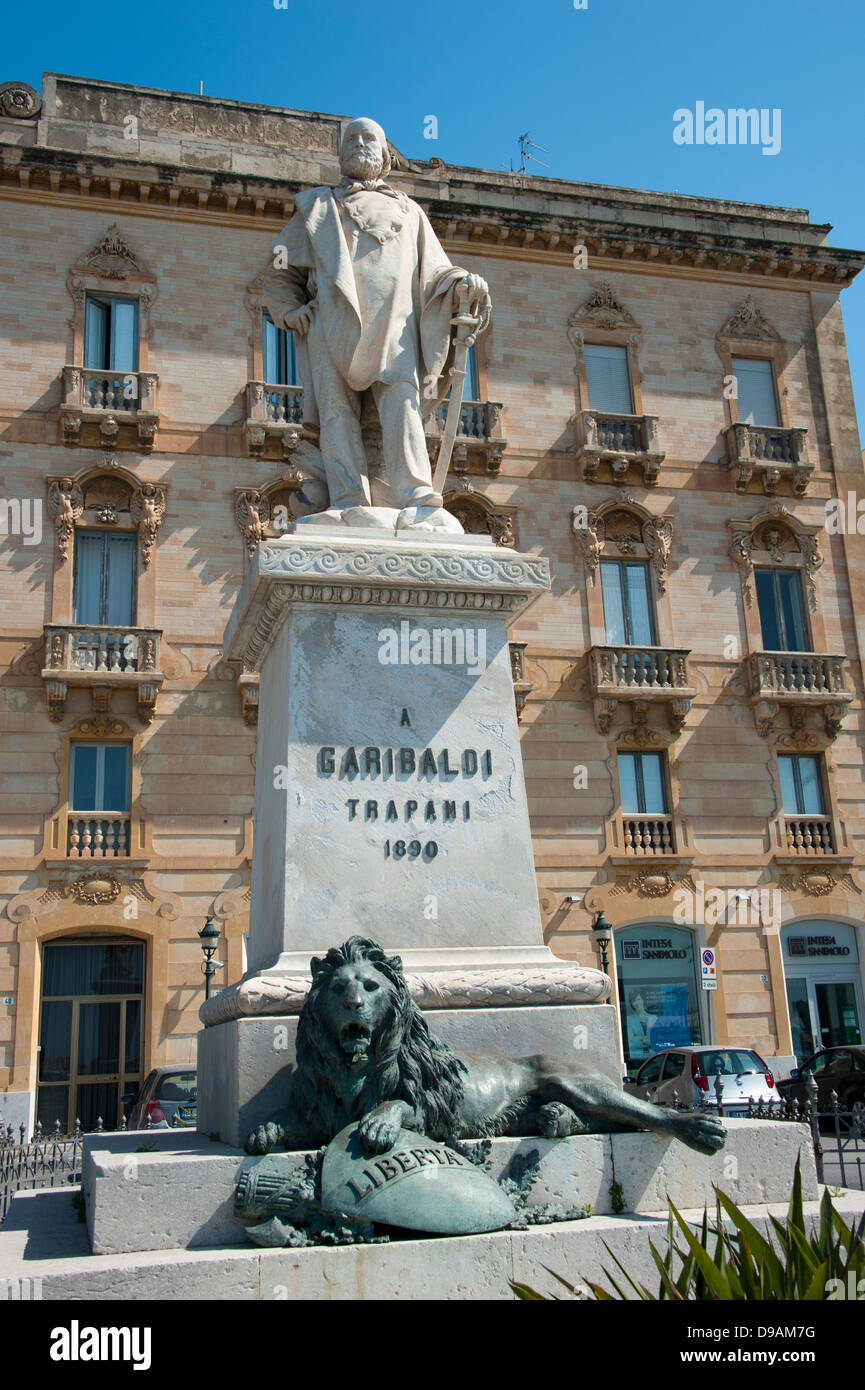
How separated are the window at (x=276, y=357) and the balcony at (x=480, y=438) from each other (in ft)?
12.3

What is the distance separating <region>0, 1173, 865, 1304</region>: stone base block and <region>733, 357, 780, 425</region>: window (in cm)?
2780

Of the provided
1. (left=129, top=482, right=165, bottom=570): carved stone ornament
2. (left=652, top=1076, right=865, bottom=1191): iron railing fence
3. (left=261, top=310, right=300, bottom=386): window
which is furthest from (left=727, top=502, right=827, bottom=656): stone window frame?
(left=129, top=482, right=165, bottom=570): carved stone ornament

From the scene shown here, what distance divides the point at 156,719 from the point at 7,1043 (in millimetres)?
6430

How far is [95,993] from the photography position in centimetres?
2305

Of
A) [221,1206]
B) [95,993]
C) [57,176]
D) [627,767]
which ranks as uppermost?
[57,176]

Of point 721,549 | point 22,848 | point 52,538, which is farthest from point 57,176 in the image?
point 721,549

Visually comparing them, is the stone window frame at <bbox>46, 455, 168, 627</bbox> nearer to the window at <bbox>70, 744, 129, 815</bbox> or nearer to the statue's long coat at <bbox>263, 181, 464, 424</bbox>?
the window at <bbox>70, 744, 129, 815</bbox>

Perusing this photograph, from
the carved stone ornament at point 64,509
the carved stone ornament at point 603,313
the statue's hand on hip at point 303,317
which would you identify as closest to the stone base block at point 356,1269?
the statue's hand on hip at point 303,317

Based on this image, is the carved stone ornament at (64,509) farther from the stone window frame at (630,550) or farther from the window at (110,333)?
the stone window frame at (630,550)

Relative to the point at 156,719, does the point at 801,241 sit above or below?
above

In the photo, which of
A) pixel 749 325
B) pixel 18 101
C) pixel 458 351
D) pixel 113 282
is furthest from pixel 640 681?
pixel 458 351
